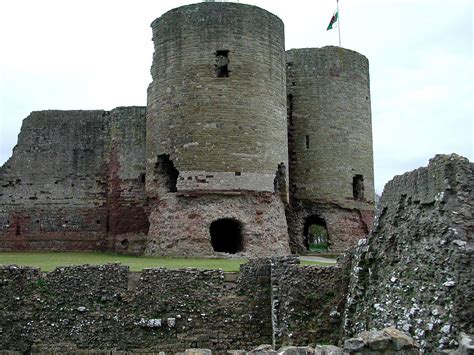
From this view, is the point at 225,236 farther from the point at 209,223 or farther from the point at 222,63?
the point at 222,63

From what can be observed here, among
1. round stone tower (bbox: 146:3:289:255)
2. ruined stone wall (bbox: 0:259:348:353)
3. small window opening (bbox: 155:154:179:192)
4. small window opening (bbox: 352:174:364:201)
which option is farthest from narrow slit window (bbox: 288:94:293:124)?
ruined stone wall (bbox: 0:259:348:353)

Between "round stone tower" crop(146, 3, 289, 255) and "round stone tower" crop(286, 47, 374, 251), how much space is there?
3369 mm

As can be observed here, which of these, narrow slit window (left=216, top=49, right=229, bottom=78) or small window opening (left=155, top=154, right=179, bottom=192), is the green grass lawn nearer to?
small window opening (left=155, top=154, right=179, bottom=192)

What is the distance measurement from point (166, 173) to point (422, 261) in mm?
12209

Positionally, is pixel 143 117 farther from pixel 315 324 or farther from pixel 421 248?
pixel 421 248

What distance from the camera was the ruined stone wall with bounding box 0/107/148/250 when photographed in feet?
82.7

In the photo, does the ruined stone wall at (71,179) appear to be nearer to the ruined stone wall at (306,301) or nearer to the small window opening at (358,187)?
the small window opening at (358,187)

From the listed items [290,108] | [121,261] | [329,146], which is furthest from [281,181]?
[121,261]

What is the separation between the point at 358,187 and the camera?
26156 mm

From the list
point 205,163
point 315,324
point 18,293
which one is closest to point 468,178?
point 315,324

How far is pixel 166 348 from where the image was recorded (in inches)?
541

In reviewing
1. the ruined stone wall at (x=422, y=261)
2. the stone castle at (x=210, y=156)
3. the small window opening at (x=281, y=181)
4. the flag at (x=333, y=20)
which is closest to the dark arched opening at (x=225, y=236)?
the stone castle at (x=210, y=156)

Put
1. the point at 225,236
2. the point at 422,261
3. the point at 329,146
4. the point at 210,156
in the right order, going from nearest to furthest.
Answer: the point at 422,261 < the point at 210,156 < the point at 225,236 < the point at 329,146

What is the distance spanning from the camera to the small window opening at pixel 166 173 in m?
21.6
